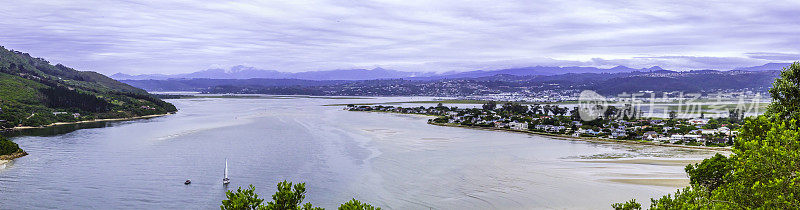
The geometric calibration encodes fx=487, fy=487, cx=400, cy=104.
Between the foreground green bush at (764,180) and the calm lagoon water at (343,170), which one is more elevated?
the foreground green bush at (764,180)

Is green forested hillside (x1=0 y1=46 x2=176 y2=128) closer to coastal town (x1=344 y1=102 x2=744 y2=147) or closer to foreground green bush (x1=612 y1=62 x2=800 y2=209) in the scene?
coastal town (x1=344 y1=102 x2=744 y2=147)

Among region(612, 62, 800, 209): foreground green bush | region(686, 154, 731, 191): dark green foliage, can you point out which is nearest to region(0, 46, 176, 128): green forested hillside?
region(686, 154, 731, 191): dark green foliage

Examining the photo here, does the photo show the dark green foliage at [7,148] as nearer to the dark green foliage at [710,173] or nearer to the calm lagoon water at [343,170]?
the calm lagoon water at [343,170]

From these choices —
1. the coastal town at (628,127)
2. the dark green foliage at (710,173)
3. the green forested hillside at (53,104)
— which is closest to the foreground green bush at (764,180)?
the dark green foliage at (710,173)

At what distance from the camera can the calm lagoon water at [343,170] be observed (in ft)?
66.3

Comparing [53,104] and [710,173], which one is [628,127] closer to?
[710,173]

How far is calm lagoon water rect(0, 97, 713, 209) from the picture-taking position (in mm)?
20203

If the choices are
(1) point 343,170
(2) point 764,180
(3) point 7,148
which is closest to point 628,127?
(1) point 343,170

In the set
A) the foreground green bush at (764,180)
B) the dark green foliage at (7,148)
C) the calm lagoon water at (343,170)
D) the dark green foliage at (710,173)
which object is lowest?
the calm lagoon water at (343,170)

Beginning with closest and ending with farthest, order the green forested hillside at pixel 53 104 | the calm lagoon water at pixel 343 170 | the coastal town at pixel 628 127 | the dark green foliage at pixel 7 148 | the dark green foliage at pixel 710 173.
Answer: the dark green foliage at pixel 710 173 → the calm lagoon water at pixel 343 170 → the dark green foliage at pixel 7 148 → the coastal town at pixel 628 127 → the green forested hillside at pixel 53 104

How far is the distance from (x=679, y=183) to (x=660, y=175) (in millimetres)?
2370

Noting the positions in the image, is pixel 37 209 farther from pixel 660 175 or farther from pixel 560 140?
pixel 560 140

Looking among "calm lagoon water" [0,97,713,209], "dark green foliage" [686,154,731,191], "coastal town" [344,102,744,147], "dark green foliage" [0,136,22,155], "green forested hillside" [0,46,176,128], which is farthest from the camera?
"green forested hillside" [0,46,176,128]

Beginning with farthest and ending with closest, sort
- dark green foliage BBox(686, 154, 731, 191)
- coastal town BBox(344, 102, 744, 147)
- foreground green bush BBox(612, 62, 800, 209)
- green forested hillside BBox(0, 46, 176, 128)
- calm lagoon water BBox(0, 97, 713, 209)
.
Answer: green forested hillside BBox(0, 46, 176, 128)
coastal town BBox(344, 102, 744, 147)
calm lagoon water BBox(0, 97, 713, 209)
dark green foliage BBox(686, 154, 731, 191)
foreground green bush BBox(612, 62, 800, 209)
